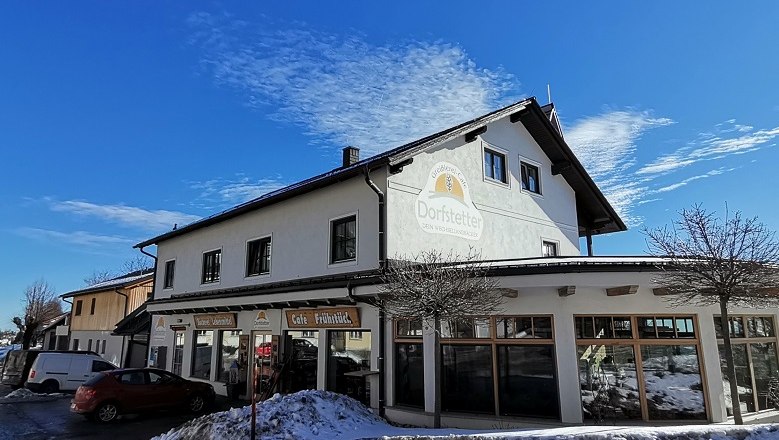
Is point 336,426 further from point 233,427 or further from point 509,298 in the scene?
point 509,298

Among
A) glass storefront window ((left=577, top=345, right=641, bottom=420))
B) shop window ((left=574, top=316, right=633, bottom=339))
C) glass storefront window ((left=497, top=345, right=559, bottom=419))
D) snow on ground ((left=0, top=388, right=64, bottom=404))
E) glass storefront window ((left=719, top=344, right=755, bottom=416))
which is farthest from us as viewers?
snow on ground ((left=0, top=388, right=64, bottom=404))

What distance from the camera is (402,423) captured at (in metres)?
11.7

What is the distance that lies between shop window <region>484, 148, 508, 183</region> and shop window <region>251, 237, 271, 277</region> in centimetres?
759

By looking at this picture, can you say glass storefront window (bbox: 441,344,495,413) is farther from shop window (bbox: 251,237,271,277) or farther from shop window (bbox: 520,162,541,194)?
shop window (bbox: 251,237,271,277)

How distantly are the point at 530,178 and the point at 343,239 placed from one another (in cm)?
732

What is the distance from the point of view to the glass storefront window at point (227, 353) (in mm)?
18406

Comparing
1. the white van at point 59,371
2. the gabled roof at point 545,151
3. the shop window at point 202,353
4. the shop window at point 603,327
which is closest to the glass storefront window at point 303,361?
the gabled roof at point 545,151

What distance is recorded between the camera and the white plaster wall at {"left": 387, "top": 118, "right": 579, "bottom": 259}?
13.4 m

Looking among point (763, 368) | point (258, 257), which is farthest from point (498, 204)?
point (258, 257)

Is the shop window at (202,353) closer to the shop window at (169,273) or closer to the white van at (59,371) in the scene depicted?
A: the shop window at (169,273)

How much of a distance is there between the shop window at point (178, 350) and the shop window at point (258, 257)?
6.26m

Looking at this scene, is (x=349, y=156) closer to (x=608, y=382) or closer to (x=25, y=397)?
(x=608, y=382)

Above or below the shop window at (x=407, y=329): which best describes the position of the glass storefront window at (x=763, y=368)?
below

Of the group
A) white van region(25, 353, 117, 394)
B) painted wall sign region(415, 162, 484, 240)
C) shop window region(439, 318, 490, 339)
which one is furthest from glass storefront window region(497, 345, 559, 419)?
white van region(25, 353, 117, 394)
